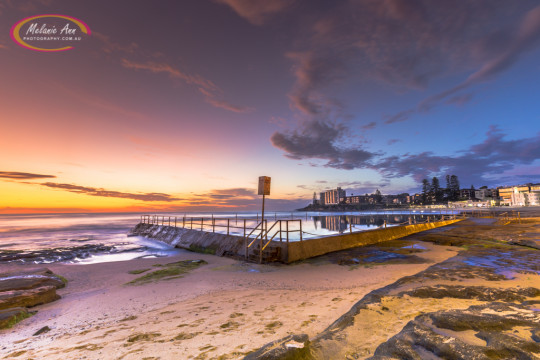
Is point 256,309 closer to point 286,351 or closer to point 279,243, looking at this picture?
point 286,351

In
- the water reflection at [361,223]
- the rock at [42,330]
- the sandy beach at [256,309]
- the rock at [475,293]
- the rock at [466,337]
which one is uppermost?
the rock at [466,337]

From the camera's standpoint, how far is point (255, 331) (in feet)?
13.5

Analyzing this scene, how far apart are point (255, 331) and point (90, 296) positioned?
7008 mm

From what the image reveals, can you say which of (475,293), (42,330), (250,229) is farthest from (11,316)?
(250,229)

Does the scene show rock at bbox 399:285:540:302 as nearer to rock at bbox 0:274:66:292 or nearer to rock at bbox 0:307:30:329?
rock at bbox 0:307:30:329

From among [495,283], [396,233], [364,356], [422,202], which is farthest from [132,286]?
[422,202]

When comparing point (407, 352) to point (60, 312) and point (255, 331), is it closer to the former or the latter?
point (255, 331)

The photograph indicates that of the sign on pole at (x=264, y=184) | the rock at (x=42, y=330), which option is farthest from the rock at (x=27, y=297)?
the sign on pole at (x=264, y=184)

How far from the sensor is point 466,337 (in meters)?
3.12

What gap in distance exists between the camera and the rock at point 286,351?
8.53ft

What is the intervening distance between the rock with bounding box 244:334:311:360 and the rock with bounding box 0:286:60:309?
8.10 meters

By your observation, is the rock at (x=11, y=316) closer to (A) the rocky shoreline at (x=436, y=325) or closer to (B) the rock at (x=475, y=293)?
(A) the rocky shoreline at (x=436, y=325)

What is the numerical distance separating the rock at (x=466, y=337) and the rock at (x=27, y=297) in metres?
9.46

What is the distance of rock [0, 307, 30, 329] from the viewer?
5.50 m
